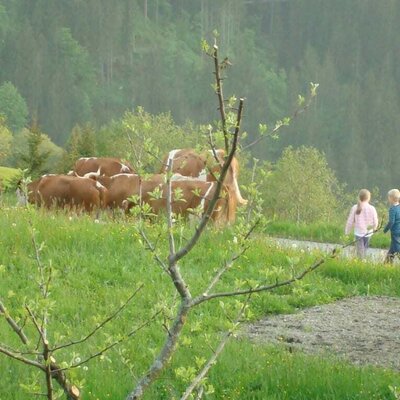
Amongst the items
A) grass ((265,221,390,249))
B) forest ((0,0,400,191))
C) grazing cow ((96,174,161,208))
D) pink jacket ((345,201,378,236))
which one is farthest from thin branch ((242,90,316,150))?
forest ((0,0,400,191))

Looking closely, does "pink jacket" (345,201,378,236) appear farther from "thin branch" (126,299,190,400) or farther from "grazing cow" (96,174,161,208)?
"thin branch" (126,299,190,400)

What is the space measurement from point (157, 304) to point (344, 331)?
546 centimetres

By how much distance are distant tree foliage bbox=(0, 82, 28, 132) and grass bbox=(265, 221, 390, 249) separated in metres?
96.6

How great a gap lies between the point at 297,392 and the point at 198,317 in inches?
101

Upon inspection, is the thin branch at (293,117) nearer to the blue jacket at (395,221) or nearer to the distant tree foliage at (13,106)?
the blue jacket at (395,221)

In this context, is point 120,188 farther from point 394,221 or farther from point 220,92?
point 220,92

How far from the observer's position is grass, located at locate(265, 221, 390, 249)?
76.7 ft

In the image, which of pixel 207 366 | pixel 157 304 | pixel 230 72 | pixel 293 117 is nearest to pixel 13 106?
pixel 230 72

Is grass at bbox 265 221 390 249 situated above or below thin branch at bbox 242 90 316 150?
below

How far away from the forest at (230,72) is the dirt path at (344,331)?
109499 millimetres

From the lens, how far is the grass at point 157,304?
25.3 ft

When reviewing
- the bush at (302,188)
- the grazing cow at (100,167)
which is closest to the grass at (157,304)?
the grazing cow at (100,167)

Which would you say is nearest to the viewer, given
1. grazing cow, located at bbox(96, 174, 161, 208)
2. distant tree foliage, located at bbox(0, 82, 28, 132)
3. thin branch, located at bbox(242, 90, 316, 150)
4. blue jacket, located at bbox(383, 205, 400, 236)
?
thin branch, located at bbox(242, 90, 316, 150)

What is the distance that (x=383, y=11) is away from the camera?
538ft
